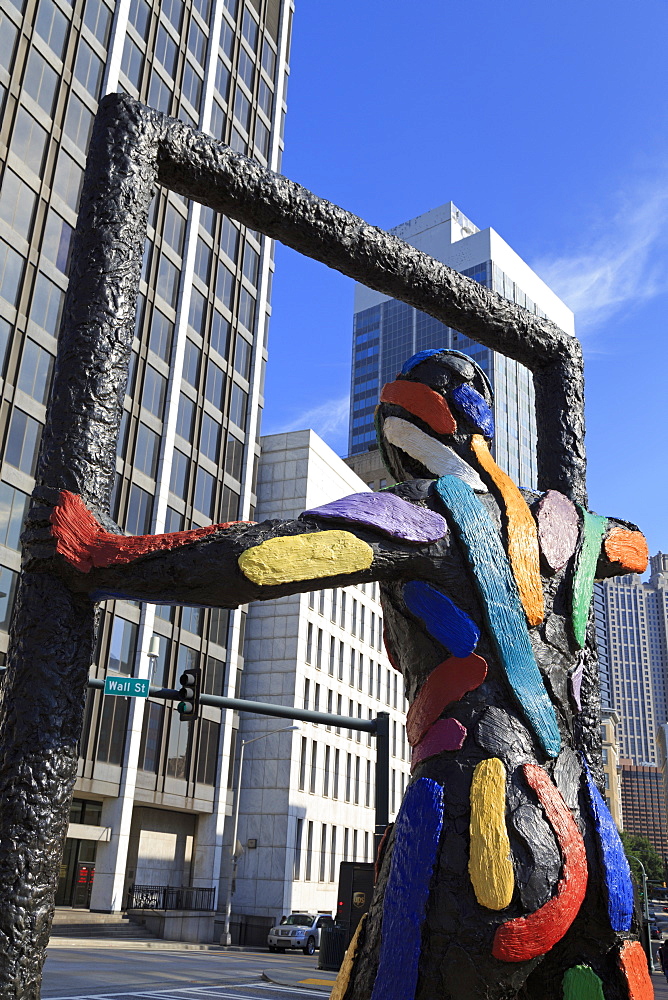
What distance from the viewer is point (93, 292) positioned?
207 centimetres

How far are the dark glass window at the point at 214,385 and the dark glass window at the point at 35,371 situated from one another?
9046 mm

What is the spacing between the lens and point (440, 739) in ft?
6.23

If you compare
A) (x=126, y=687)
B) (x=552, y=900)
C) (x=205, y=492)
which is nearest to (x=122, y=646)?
(x=205, y=492)

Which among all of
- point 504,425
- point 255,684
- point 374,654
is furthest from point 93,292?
point 504,425

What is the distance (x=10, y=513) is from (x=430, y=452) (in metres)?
21.0

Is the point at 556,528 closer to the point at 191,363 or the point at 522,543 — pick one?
the point at 522,543

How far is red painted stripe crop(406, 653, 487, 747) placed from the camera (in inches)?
76.4

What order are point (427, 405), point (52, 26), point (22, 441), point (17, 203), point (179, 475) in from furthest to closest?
point (179, 475) → point (52, 26) → point (17, 203) → point (22, 441) → point (427, 405)

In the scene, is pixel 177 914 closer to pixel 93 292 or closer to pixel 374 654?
pixel 374 654

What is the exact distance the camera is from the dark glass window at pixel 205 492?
1217 inches

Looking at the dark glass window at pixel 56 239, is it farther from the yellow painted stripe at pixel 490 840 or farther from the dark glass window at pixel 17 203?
the yellow painted stripe at pixel 490 840

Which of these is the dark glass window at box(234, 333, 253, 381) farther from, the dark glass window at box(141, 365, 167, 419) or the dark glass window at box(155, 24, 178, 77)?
the dark glass window at box(155, 24, 178, 77)

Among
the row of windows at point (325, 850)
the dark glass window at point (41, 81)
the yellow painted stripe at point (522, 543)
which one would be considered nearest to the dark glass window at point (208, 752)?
the row of windows at point (325, 850)

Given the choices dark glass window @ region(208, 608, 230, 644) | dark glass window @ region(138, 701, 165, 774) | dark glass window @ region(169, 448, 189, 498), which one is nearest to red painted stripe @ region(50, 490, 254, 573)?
dark glass window @ region(138, 701, 165, 774)
